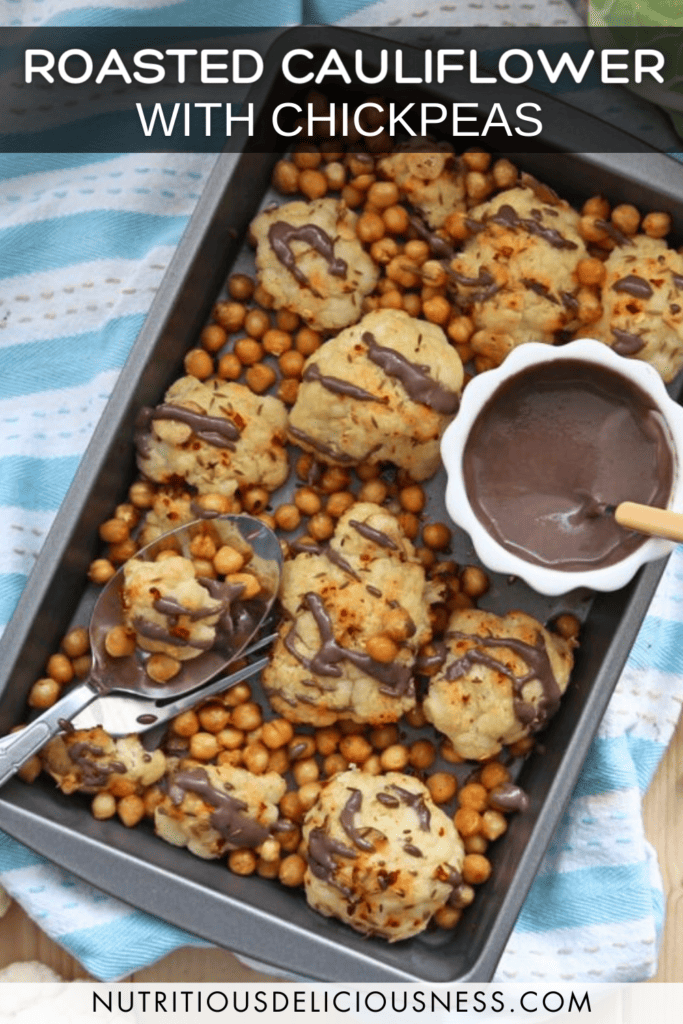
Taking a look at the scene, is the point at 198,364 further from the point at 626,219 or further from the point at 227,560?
the point at 626,219

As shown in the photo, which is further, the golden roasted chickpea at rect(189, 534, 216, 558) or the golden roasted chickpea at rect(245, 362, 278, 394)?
the golden roasted chickpea at rect(245, 362, 278, 394)

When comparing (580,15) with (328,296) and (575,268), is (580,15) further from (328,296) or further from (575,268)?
(328,296)

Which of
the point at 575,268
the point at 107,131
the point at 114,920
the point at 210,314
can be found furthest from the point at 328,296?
the point at 114,920

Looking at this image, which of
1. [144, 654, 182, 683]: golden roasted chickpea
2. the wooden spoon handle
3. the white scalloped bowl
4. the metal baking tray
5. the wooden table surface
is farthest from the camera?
the wooden table surface

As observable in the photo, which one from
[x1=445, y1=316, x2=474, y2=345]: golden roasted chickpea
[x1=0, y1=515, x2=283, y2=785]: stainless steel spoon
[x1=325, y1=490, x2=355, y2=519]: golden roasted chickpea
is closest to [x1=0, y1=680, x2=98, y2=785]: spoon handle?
[x1=0, y1=515, x2=283, y2=785]: stainless steel spoon

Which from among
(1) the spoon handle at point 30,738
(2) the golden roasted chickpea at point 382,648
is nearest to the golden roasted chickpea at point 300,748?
(2) the golden roasted chickpea at point 382,648

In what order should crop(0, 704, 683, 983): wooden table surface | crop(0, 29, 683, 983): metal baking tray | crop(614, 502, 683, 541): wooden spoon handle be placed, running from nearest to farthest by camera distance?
crop(614, 502, 683, 541): wooden spoon handle → crop(0, 29, 683, 983): metal baking tray → crop(0, 704, 683, 983): wooden table surface

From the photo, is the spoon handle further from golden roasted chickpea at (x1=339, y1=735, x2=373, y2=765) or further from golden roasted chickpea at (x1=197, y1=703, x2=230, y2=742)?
golden roasted chickpea at (x1=339, y1=735, x2=373, y2=765)

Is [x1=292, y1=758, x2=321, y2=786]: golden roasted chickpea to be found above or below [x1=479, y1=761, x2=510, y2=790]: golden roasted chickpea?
below
